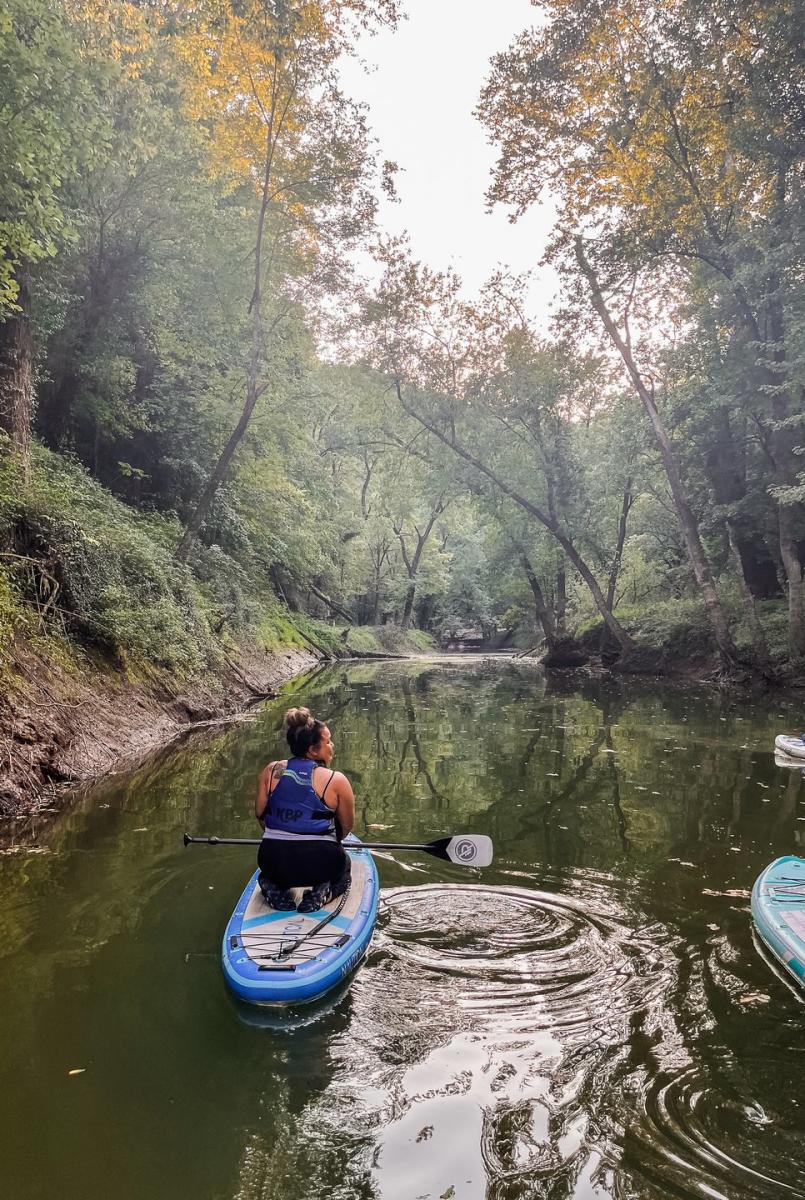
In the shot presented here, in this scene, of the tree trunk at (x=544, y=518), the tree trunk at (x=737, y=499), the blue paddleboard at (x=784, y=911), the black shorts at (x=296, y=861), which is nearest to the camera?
the blue paddleboard at (x=784, y=911)

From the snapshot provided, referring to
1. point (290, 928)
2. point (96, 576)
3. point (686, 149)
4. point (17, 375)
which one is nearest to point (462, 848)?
point (290, 928)

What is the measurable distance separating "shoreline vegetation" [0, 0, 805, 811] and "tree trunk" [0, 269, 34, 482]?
0.06 meters

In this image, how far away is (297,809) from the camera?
4.54 m

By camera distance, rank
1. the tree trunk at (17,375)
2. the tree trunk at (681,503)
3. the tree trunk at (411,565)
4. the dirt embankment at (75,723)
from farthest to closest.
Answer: the tree trunk at (411,565), the tree trunk at (681,503), the tree trunk at (17,375), the dirt embankment at (75,723)

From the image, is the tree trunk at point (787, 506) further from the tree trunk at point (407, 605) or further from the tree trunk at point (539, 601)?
the tree trunk at point (407, 605)

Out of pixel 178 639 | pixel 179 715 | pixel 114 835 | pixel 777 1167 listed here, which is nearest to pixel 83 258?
pixel 178 639

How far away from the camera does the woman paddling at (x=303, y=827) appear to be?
4512 millimetres

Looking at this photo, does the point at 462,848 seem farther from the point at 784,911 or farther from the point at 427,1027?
the point at 784,911

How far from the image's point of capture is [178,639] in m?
12.1

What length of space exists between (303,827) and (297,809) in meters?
0.12

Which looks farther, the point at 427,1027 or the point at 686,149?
the point at 686,149

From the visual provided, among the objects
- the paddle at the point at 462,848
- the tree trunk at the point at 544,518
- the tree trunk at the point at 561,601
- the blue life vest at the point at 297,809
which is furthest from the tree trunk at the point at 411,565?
the blue life vest at the point at 297,809

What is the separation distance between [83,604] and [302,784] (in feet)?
20.5

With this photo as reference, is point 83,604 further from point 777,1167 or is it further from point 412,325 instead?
point 412,325
